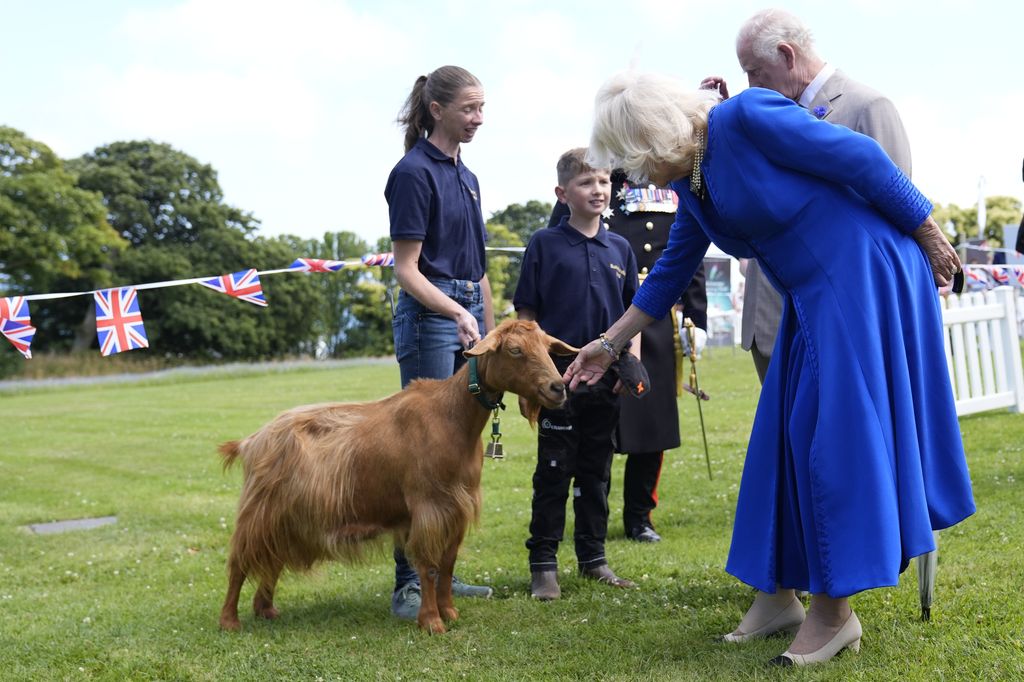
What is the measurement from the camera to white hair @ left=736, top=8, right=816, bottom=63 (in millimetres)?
4066

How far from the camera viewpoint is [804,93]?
4.28 metres

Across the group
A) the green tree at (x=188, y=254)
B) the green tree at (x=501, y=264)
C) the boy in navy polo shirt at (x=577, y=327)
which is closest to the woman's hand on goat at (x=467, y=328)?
the boy in navy polo shirt at (x=577, y=327)

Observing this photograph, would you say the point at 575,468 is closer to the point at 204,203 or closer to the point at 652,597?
the point at 652,597

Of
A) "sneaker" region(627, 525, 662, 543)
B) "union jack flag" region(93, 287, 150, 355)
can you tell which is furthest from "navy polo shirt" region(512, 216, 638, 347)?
"union jack flag" region(93, 287, 150, 355)

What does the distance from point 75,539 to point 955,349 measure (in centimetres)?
931

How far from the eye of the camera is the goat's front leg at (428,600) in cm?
450

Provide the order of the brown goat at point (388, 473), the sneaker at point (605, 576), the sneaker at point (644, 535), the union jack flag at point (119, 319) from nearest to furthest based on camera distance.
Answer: the brown goat at point (388, 473), the sneaker at point (605, 576), the sneaker at point (644, 535), the union jack flag at point (119, 319)

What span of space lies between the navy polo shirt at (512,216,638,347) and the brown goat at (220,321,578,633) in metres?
0.73

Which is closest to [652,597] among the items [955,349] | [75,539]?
[75,539]

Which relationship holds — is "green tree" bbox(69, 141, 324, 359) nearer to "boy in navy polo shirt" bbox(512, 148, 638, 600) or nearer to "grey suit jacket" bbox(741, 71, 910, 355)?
"boy in navy polo shirt" bbox(512, 148, 638, 600)

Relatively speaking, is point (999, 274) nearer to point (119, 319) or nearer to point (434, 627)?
point (119, 319)

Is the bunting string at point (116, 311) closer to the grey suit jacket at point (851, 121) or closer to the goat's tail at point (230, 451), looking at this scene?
the goat's tail at point (230, 451)

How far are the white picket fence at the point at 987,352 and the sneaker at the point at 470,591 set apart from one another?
7795 mm

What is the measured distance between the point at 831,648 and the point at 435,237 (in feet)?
8.58
